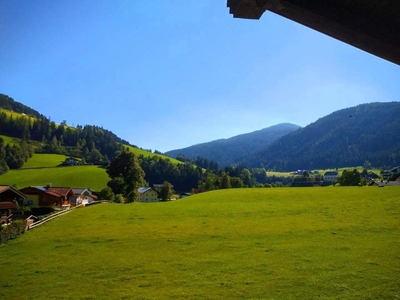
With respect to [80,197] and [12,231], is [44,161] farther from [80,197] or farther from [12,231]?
[12,231]

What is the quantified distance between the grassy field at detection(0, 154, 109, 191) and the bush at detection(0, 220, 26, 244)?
9720cm

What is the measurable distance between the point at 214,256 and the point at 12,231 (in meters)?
21.5

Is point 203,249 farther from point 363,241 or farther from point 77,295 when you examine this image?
point 363,241

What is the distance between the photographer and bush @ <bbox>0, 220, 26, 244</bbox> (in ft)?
95.0

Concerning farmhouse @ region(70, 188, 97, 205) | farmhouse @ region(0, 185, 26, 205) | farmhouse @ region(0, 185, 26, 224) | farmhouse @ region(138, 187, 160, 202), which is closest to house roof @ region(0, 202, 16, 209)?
farmhouse @ region(0, 185, 26, 224)

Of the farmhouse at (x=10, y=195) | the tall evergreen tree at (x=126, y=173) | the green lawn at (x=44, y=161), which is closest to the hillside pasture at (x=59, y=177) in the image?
the green lawn at (x=44, y=161)

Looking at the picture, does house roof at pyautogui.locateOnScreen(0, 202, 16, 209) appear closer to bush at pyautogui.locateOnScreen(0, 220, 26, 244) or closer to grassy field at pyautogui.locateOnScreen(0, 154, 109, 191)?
bush at pyautogui.locateOnScreen(0, 220, 26, 244)

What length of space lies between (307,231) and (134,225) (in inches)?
713

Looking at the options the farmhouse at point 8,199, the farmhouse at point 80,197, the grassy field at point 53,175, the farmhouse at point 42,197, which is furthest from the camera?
the grassy field at point 53,175

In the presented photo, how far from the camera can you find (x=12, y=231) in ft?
98.8

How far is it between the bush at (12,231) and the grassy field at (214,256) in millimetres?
1000

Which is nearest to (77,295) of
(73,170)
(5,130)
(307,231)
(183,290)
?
(183,290)

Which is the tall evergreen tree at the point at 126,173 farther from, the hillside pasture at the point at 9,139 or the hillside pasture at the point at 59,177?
the hillside pasture at the point at 9,139

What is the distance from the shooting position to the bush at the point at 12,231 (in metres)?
29.0
